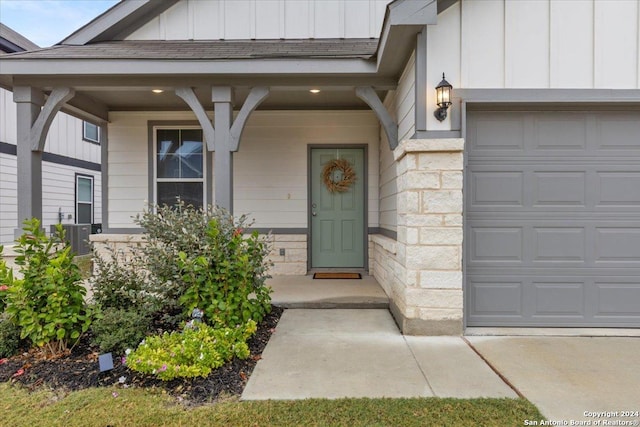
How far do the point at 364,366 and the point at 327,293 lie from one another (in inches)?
74.0

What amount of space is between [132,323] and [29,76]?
3.40 metres

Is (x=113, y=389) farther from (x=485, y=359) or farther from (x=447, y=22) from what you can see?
(x=447, y=22)

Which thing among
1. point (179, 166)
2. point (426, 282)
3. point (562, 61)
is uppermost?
point (562, 61)

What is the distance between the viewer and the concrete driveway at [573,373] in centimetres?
220

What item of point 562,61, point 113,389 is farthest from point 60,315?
point 562,61

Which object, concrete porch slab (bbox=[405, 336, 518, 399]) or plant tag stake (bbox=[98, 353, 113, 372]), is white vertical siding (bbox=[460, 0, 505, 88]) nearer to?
concrete porch slab (bbox=[405, 336, 518, 399])

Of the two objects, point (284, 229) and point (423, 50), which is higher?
point (423, 50)

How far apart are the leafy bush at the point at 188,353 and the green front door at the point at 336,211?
123 inches

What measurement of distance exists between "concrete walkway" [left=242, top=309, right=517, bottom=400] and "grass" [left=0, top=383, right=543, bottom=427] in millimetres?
132

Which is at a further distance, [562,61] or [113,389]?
[562,61]

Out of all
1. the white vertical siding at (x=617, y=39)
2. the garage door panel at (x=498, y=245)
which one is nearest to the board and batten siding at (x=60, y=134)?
the garage door panel at (x=498, y=245)

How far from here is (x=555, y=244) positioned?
360cm

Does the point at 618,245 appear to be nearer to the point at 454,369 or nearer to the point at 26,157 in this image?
the point at 454,369

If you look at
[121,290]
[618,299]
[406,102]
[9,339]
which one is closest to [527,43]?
[406,102]
